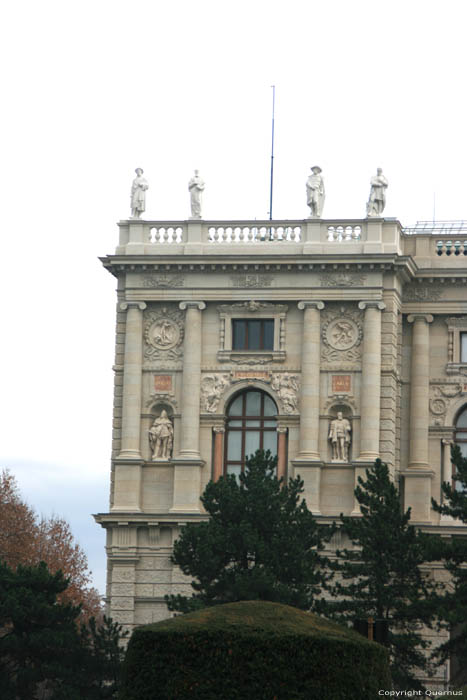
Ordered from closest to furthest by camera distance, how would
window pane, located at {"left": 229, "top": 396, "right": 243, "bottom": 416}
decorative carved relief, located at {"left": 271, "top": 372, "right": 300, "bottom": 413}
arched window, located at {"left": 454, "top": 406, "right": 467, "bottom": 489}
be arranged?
decorative carved relief, located at {"left": 271, "top": 372, "right": 300, "bottom": 413} → window pane, located at {"left": 229, "top": 396, "right": 243, "bottom": 416} → arched window, located at {"left": 454, "top": 406, "right": 467, "bottom": 489}

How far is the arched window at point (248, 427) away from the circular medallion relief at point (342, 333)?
10.5 ft

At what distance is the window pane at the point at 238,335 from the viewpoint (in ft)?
212

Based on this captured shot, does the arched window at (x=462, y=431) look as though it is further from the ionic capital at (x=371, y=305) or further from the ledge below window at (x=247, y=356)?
the ledge below window at (x=247, y=356)

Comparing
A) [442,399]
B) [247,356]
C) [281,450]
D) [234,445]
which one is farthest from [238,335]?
[442,399]

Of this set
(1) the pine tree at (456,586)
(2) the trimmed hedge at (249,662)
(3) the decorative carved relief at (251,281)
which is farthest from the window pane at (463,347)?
(2) the trimmed hedge at (249,662)


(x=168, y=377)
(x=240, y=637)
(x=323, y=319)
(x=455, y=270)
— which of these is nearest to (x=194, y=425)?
(x=168, y=377)

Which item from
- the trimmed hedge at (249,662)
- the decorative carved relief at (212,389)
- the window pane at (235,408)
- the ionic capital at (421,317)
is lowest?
the trimmed hedge at (249,662)

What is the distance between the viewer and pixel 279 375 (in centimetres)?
6388

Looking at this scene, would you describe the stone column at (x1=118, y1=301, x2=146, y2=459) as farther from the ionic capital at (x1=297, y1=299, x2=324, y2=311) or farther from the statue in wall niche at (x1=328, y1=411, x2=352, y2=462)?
the statue in wall niche at (x1=328, y1=411, x2=352, y2=462)

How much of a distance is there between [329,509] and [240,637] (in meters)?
30.2

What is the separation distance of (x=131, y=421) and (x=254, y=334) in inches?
219

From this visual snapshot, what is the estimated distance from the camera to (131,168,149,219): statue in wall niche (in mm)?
66125

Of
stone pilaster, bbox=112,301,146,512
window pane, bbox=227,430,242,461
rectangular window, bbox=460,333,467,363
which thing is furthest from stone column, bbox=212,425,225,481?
rectangular window, bbox=460,333,467,363

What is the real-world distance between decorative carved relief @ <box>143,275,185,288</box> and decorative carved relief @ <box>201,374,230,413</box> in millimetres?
3671
